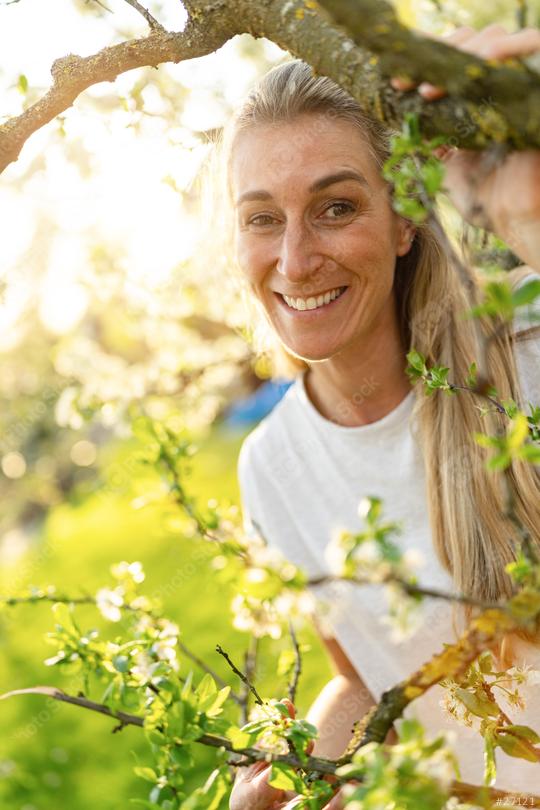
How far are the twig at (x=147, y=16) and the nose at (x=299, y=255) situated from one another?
64 cm

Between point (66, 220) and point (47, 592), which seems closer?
point (47, 592)

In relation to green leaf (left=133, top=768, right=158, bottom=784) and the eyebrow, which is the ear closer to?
the eyebrow

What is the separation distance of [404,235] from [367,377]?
0.43m

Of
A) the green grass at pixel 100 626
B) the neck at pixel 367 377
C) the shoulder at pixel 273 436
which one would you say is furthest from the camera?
the green grass at pixel 100 626

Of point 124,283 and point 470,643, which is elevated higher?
point 470,643

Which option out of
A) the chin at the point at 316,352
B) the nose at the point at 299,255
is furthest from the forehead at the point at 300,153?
the chin at the point at 316,352

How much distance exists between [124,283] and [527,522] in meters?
2.38

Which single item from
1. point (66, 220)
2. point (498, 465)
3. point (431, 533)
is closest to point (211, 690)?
point (498, 465)

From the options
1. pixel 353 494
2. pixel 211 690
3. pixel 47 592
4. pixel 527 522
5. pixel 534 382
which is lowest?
pixel 353 494

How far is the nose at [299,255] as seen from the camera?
6.35ft

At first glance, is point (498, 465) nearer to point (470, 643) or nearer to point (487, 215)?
point (470, 643)

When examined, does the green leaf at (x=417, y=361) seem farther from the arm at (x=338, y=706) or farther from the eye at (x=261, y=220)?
the arm at (x=338, y=706)

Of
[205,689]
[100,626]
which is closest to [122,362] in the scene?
[100,626]

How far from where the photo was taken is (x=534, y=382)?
81.4 inches
